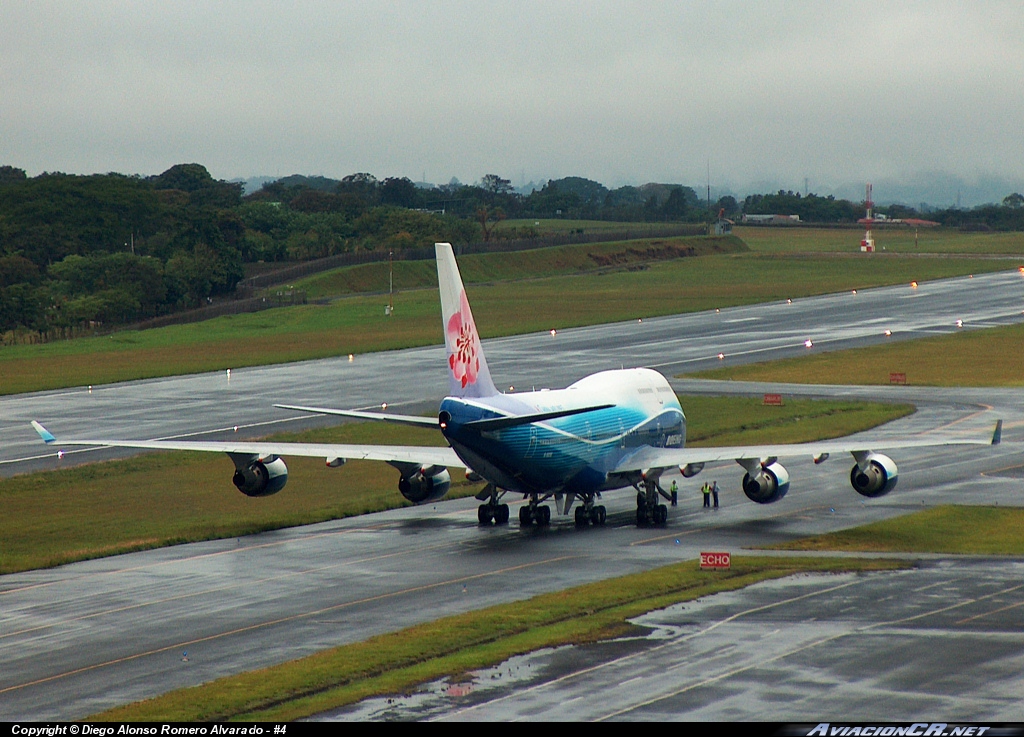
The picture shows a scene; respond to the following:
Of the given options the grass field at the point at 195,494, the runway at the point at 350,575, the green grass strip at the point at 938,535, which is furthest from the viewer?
the grass field at the point at 195,494

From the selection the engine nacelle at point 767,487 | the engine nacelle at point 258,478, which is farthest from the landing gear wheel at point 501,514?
the engine nacelle at point 767,487

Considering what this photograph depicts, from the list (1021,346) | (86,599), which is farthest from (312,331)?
(86,599)

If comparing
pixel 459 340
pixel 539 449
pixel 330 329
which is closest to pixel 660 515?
pixel 539 449

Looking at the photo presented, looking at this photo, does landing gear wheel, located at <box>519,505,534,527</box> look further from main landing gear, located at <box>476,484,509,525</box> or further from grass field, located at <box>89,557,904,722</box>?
grass field, located at <box>89,557,904,722</box>

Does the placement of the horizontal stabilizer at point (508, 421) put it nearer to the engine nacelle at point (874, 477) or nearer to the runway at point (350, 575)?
the runway at point (350, 575)

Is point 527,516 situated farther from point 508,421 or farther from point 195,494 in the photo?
point 195,494
